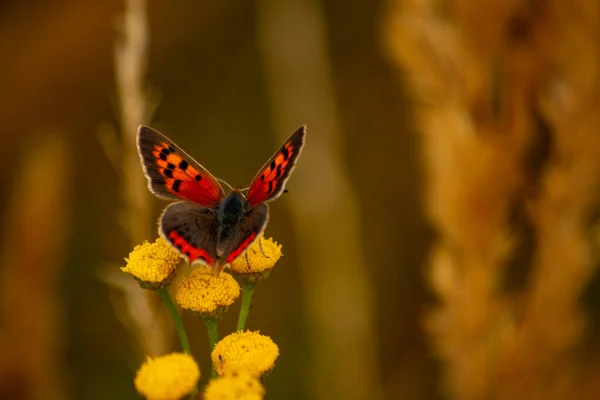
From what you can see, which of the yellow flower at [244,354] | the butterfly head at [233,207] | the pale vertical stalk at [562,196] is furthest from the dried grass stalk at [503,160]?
the yellow flower at [244,354]

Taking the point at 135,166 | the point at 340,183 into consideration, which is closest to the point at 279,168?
the point at 135,166

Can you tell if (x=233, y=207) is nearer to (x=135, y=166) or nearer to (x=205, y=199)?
(x=205, y=199)

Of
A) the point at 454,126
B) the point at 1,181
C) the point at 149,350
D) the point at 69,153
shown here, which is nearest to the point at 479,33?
the point at 454,126

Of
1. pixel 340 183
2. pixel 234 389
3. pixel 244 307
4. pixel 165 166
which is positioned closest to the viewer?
pixel 234 389

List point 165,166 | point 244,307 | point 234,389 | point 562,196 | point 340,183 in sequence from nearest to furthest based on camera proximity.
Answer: point 234,389, point 244,307, point 165,166, point 562,196, point 340,183

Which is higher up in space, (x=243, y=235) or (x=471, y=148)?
(x=471, y=148)

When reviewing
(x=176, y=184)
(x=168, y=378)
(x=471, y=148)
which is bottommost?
(x=168, y=378)

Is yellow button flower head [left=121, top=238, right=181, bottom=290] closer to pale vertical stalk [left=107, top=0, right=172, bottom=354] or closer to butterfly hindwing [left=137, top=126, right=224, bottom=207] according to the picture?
butterfly hindwing [left=137, top=126, right=224, bottom=207]

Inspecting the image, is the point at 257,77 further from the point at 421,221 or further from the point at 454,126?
the point at 454,126
